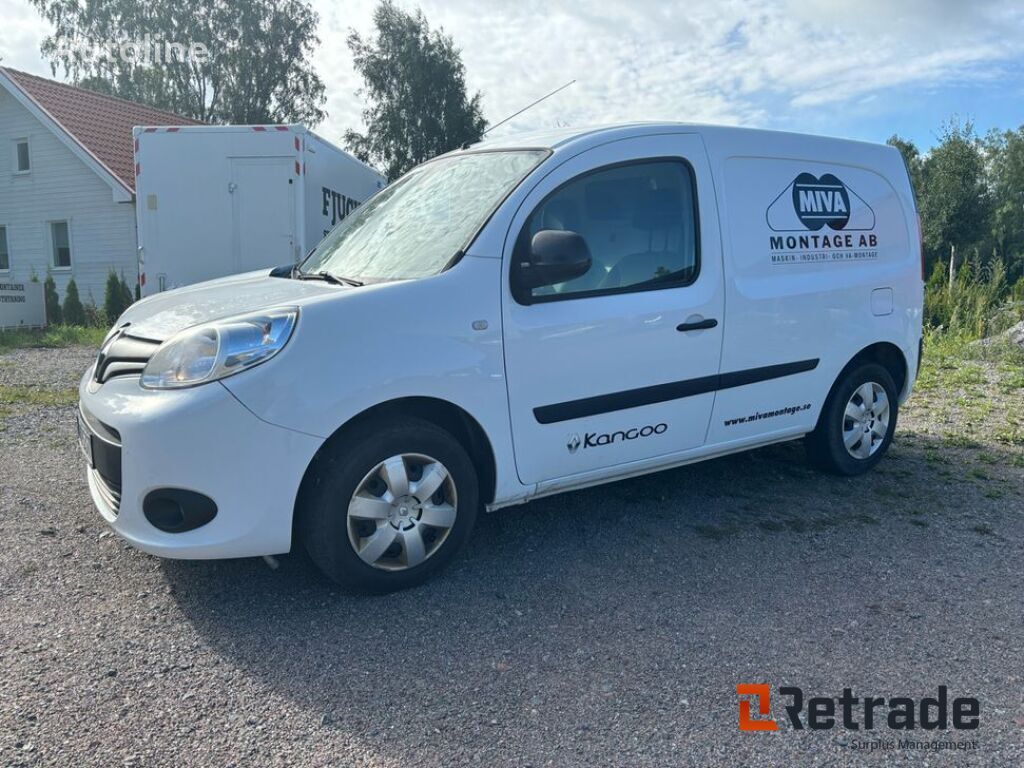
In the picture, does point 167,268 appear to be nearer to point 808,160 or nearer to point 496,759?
point 808,160

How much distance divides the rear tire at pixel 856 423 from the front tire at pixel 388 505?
2.55 meters

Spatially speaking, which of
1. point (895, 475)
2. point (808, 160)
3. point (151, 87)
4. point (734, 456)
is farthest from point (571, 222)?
point (151, 87)

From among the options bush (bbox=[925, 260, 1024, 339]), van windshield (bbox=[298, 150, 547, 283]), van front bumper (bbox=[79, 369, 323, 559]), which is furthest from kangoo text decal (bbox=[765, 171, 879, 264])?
bush (bbox=[925, 260, 1024, 339])

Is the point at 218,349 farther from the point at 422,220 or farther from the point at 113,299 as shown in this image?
the point at 113,299

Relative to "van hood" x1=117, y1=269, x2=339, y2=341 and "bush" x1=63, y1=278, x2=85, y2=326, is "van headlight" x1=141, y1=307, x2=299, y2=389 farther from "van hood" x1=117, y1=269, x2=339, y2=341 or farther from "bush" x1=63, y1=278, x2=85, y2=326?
"bush" x1=63, y1=278, x2=85, y2=326

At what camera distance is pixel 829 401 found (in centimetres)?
505

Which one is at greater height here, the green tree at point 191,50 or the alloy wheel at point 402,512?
the green tree at point 191,50

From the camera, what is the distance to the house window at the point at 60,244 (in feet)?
73.0

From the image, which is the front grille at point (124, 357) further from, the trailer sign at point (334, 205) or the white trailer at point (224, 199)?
the trailer sign at point (334, 205)

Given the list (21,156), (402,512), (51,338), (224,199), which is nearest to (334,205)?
(224,199)

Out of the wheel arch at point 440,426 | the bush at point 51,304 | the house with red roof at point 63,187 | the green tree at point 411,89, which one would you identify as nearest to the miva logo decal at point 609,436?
the wheel arch at point 440,426

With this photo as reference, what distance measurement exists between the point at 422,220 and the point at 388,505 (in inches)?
56.8

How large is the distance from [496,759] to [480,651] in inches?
25.1

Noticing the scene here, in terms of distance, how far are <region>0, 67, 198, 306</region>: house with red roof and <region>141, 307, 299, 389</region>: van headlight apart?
19.2m
